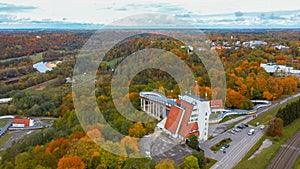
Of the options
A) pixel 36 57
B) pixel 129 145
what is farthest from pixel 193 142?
pixel 36 57

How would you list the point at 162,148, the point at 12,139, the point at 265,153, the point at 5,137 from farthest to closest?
the point at 5,137, the point at 12,139, the point at 162,148, the point at 265,153

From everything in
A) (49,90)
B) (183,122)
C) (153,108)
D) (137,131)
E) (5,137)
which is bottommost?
(5,137)

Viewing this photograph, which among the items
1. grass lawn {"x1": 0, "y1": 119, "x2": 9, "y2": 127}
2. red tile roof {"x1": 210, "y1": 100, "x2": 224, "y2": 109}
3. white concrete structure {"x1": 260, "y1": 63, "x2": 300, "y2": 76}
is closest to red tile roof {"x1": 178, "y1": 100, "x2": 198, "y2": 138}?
red tile roof {"x1": 210, "y1": 100, "x2": 224, "y2": 109}

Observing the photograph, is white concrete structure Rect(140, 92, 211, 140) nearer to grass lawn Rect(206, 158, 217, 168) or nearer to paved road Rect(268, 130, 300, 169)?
grass lawn Rect(206, 158, 217, 168)

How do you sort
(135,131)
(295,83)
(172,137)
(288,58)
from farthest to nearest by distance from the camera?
(288,58)
(295,83)
(172,137)
(135,131)

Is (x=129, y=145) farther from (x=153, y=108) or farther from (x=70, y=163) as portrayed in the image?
(x=153, y=108)

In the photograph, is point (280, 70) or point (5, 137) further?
point (280, 70)

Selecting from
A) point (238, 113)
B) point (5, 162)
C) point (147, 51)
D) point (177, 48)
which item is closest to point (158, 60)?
point (147, 51)

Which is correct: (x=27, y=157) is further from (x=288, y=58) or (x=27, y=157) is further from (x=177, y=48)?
(x=288, y=58)
